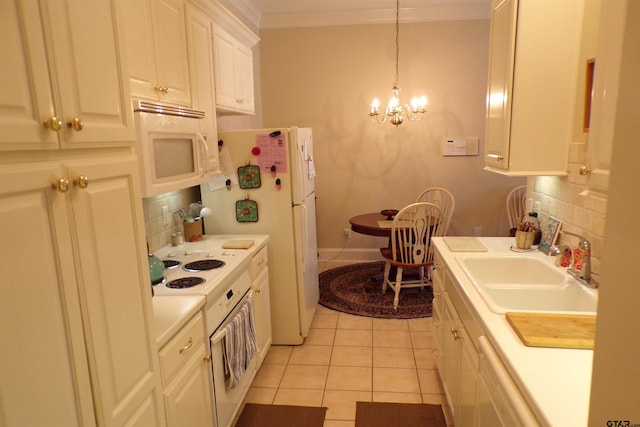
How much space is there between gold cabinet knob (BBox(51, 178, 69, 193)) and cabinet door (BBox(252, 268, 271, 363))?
5.99ft

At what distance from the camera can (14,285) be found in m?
0.81

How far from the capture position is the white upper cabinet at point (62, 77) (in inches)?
31.9

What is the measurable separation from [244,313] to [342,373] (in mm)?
910

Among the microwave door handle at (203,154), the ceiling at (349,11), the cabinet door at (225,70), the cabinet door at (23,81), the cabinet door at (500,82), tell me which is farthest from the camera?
the ceiling at (349,11)

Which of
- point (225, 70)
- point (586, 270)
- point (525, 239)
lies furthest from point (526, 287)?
point (225, 70)

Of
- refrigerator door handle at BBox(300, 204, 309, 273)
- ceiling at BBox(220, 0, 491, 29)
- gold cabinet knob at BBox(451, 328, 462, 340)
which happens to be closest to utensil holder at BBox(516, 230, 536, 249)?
gold cabinet knob at BBox(451, 328, 462, 340)

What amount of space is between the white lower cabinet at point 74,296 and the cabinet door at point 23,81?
0.06 metres

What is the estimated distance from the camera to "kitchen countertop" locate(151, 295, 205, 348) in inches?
59.4

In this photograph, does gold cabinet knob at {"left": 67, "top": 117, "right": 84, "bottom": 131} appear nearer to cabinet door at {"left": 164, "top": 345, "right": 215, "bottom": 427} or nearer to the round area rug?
cabinet door at {"left": 164, "top": 345, "right": 215, "bottom": 427}

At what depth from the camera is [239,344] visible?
226cm

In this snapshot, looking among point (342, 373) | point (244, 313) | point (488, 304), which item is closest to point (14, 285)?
point (488, 304)

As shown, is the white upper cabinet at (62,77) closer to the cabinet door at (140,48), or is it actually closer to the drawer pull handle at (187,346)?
the cabinet door at (140,48)

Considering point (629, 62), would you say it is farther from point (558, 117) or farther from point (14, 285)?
point (558, 117)

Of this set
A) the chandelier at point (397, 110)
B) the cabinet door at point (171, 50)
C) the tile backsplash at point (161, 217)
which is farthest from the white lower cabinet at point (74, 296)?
the chandelier at point (397, 110)
